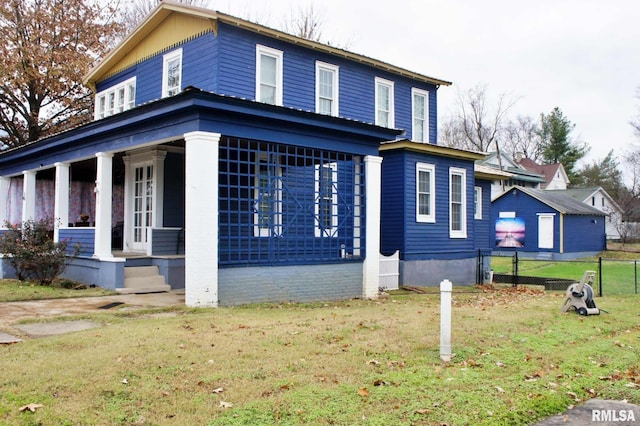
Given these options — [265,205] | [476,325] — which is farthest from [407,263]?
[476,325]

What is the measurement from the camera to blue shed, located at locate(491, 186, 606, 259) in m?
37.4

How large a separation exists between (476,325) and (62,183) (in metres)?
12.0

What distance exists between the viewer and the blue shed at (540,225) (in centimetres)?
3738

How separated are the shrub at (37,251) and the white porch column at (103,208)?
3.50 ft

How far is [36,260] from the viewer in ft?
46.7

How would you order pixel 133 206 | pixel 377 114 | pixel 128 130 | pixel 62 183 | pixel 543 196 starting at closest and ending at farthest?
→ pixel 128 130, pixel 62 183, pixel 133 206, pixel 377 114, pixel 543 196

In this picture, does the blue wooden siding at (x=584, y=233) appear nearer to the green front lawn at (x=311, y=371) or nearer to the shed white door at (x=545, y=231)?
the shed white door at (x=545, y=231)

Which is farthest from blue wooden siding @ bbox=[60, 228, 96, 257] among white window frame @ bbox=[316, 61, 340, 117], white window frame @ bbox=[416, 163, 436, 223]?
white window frame @ bbox=[416, 163, 436, 223]

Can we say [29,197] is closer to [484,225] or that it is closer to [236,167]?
[236,167]

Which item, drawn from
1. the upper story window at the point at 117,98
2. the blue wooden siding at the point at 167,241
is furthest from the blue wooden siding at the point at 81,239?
the upper story window at the point at 117,98

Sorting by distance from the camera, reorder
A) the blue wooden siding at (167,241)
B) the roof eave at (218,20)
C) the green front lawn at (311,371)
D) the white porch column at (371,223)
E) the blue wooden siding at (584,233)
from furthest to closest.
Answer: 1. the blue wooden siding at (584,233)
2. the blue wooden siding at (167,241)
3. the roof eave at (218,20)
4. the white porch column at (371,223)
5. the green front lawn at (311,371)

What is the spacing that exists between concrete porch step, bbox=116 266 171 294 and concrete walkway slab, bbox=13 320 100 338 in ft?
13.9

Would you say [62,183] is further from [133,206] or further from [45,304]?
[45,304]

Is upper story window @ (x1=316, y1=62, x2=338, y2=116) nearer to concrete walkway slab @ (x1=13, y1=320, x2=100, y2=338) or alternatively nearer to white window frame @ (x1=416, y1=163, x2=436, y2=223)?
white window frame @ (x1=416, y1=163, x2=436, y2=223)
